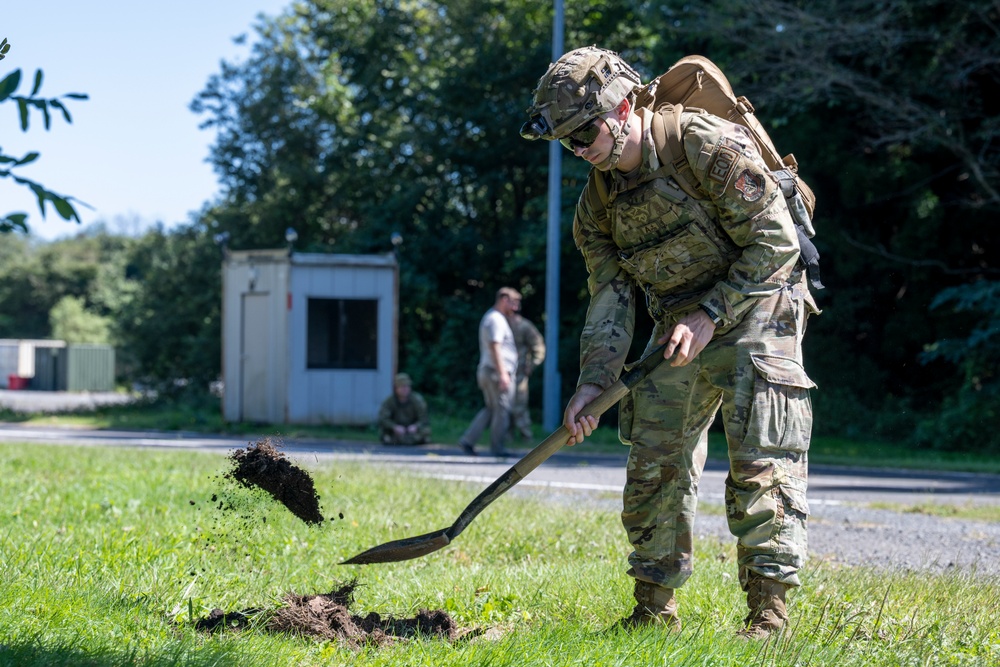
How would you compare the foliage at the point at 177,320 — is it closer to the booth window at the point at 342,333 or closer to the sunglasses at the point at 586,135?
the booth window at the point at 342,333

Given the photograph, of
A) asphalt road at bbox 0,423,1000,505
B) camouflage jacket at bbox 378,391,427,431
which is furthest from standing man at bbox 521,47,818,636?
camouflage jacket at bbox 378,391,427,431

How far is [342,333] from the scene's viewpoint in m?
16.9

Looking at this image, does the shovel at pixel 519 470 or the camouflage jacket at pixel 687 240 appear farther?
the shovel at pixel 519 470

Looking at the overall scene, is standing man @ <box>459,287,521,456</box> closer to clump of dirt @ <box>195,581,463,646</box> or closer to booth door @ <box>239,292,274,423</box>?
booth door @ <box>239,292,274,423</box>

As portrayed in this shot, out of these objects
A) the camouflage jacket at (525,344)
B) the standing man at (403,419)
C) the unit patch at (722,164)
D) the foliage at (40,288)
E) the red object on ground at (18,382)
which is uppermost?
the foliage at (40,288)

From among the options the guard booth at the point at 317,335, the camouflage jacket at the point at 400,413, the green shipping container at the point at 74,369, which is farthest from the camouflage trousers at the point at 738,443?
the green shipping container at the point at 74,369

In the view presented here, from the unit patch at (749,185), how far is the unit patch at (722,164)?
0.14 ft

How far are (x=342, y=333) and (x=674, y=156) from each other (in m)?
13.6

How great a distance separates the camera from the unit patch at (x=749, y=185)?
11.8ft

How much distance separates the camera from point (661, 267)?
388 cm

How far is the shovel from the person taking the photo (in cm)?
375

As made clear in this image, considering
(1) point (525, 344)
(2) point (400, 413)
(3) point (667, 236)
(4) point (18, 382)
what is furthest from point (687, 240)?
(4) point (18, 382)

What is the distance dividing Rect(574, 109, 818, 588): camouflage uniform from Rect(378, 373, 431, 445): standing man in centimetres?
1011

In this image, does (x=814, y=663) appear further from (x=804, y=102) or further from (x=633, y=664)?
(x=804, y=102)
